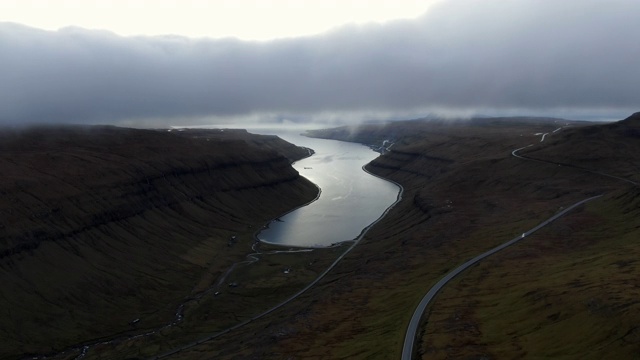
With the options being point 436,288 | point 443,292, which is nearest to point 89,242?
point 436,288

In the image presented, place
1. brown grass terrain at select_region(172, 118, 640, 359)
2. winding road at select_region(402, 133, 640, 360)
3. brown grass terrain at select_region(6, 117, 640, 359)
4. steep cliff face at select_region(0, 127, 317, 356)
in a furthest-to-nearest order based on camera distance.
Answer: steep cliff face at select_region(0, 127, 317, 356)
winding road at select_region(402, 133, 640, 360)
brown grass terrain at select_region(6, 117, 640, 359)
brown grass terrain at select_region(172, 118, 640, 359)

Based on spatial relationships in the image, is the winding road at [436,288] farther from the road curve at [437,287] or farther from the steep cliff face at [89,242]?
the steep cliff face at [89,242]

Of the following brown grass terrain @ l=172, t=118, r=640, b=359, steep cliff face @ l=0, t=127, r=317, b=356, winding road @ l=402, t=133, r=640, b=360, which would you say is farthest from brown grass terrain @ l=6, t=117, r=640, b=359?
steep cliff face @ l=0, t=127, r=317, b=356

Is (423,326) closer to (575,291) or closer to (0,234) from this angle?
(575,291)

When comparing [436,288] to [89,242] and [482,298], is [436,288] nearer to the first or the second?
[482,298]

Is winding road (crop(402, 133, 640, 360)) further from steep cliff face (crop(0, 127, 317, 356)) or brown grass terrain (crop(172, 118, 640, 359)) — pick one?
steep cliff face (crop(0, 127, 317, 356))

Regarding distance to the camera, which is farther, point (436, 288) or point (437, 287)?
point (437, 287)
